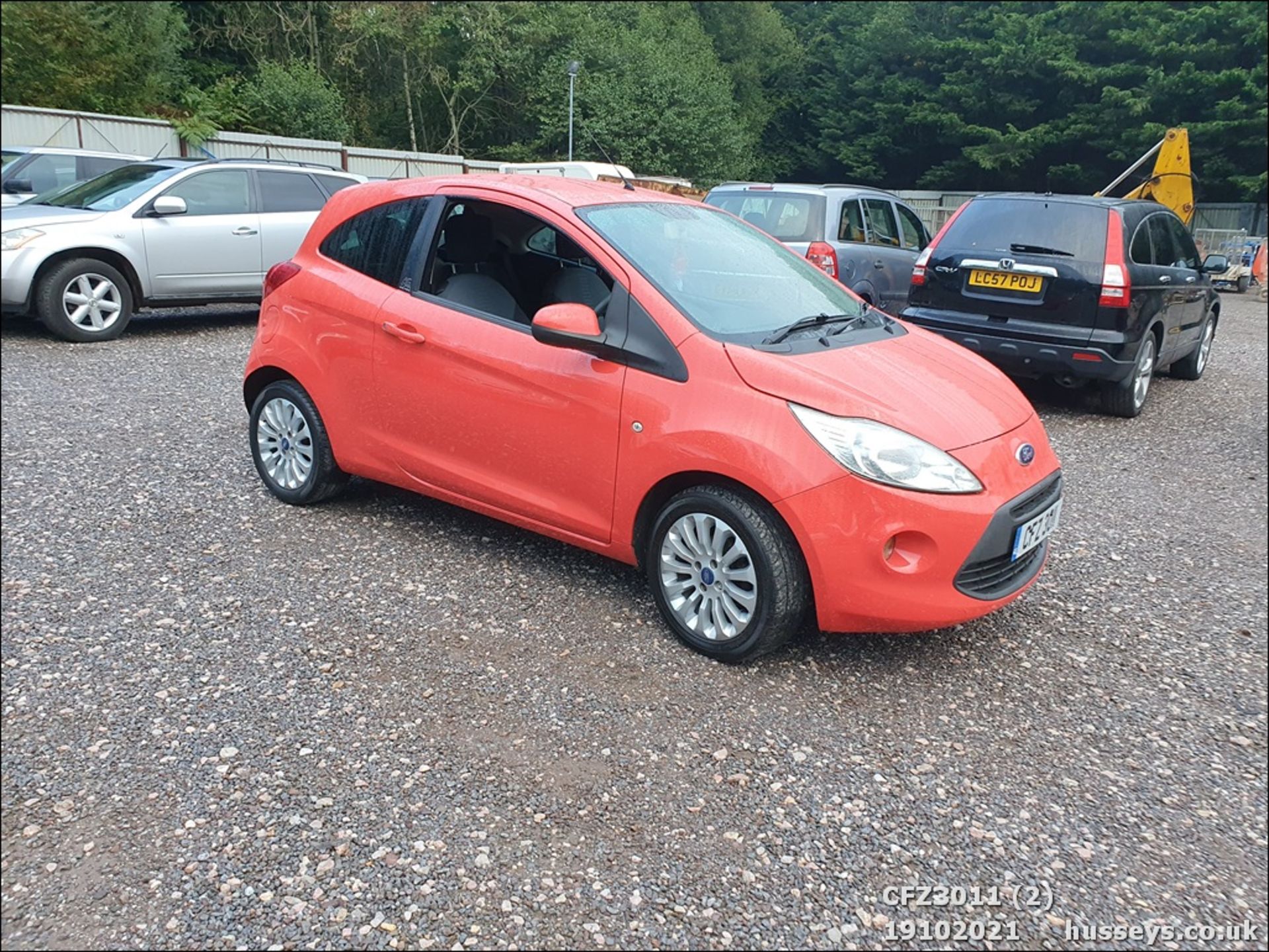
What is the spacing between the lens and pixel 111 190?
9.05 meters

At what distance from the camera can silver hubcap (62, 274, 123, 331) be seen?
26.9 ft

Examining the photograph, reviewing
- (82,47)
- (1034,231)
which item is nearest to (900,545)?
(82,47)

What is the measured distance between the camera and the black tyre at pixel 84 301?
809 centimetres

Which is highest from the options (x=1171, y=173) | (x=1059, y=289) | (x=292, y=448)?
(x=1171, y=173)

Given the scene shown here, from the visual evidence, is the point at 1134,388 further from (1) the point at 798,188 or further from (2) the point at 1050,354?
(1) the point at 798,188

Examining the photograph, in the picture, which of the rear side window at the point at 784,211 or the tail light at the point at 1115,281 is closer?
the tail light at the point at 1115,281

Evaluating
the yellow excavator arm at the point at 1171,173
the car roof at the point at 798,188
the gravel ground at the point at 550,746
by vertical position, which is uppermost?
the yellow excavator arm at the point at 1171,173

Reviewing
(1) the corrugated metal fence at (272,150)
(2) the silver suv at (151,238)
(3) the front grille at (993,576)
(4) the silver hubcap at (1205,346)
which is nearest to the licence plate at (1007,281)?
(4) the silver hubcap at (1205,346)

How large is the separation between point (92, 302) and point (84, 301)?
0.21ft

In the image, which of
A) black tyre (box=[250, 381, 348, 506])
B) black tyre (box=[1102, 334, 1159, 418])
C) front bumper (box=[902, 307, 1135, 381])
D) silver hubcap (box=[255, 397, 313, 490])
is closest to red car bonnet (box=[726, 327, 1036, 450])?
black tyre (box=[250, 381, 348, 506])

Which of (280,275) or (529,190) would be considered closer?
(529,190)

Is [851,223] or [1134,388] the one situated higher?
[851,223]

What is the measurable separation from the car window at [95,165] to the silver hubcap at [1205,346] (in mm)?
11772

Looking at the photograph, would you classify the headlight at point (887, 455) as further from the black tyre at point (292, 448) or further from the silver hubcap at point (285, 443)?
the silver hubcap at point (285, 443)
